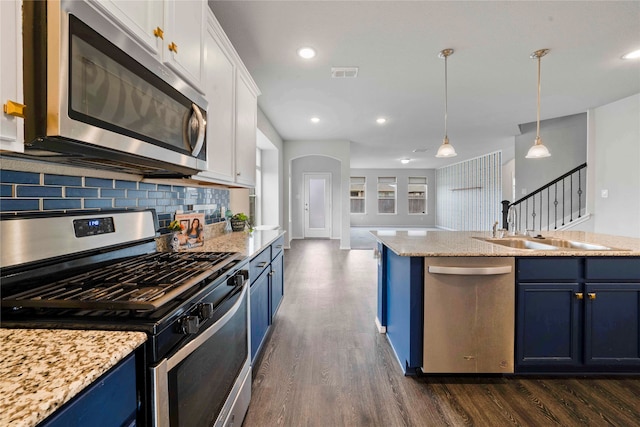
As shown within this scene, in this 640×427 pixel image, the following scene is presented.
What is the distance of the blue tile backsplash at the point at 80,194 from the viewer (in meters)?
0.95

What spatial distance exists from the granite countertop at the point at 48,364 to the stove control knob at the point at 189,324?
0.15 m

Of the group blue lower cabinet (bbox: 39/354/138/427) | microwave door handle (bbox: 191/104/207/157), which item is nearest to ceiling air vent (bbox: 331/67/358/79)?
microwave door handle (bbox: 191/104/207/157)

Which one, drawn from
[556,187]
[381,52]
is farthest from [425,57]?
[556,187]

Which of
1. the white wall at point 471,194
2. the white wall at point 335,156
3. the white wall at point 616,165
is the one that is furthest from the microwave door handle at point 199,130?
the white wall at point 471,194

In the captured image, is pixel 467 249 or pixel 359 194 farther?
pixel 359 194

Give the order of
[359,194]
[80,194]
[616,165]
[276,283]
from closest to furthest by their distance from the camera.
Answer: [80,194] → [276,283] → [616,165] → [359,194]

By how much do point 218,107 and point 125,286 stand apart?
1.34m

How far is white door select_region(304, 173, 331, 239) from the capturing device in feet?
28.9

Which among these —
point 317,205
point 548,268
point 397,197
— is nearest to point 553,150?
point 548,268

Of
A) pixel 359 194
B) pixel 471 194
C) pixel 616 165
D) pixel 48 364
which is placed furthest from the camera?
pixel 359 194

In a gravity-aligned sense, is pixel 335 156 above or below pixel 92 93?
above

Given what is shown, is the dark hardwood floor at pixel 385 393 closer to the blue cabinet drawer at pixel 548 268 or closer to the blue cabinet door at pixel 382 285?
the blue cabinet door at pixel 382 285

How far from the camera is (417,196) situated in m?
12.6

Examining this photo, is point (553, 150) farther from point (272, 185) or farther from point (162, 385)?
point (162, 385)
